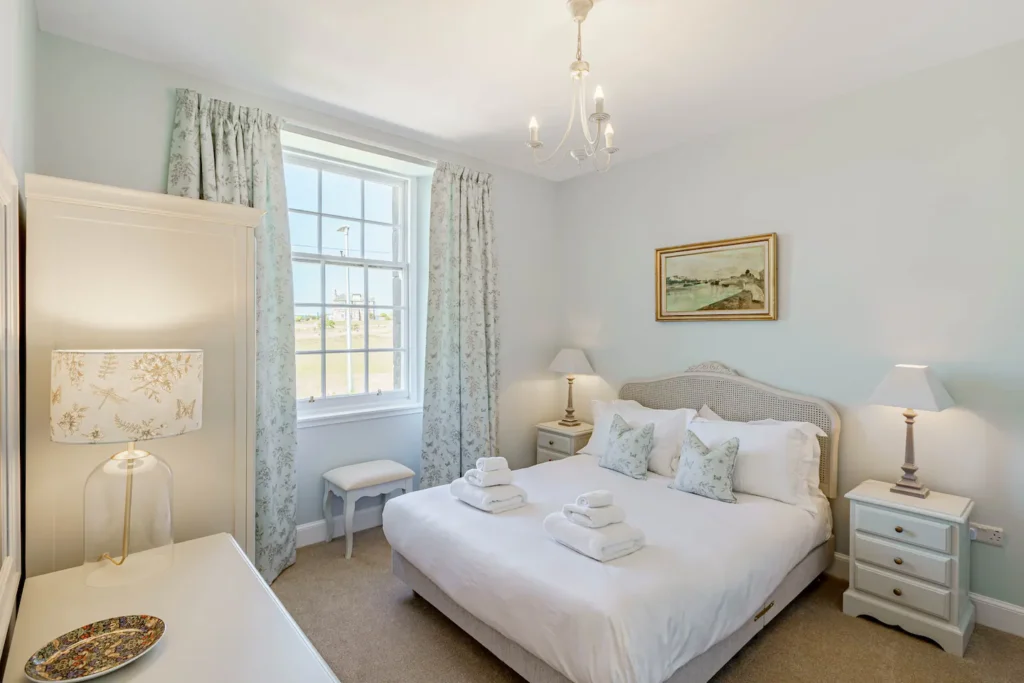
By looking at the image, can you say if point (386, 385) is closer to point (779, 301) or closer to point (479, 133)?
point (479, 133)

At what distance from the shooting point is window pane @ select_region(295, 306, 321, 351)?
3424mm

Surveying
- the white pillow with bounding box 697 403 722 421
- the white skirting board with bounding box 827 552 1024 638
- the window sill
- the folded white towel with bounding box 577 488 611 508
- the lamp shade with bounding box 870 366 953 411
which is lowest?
the white skirting board with bounding box 827 552 1024 638

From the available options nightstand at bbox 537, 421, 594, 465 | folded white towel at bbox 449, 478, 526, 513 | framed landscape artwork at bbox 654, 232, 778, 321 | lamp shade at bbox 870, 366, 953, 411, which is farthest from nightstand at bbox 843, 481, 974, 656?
nightstand at bbox 537, 421, 594, 465

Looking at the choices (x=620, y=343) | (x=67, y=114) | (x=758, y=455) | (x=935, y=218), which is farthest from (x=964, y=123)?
(x=67, y=114)

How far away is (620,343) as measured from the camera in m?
4.09

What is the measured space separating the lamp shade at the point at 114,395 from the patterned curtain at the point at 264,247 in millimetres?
1333

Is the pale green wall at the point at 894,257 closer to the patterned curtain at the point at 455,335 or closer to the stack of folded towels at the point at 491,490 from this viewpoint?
the patterned curtain at the point at 455,335

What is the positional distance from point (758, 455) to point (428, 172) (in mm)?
2911

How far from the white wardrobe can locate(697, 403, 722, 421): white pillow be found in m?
2.64

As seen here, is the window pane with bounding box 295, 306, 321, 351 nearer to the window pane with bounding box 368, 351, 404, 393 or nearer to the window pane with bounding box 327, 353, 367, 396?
the window pane with bounding box 327, 353, 367, 396

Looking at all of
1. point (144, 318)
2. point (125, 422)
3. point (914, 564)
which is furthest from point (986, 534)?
point (144, 318)

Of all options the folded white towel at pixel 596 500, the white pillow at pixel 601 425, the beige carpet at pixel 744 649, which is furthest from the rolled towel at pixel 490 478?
the white pillow at pixel 601 425

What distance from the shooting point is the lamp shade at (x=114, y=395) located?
1.48 meters

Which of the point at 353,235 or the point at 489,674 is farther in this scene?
the point at 353,235
